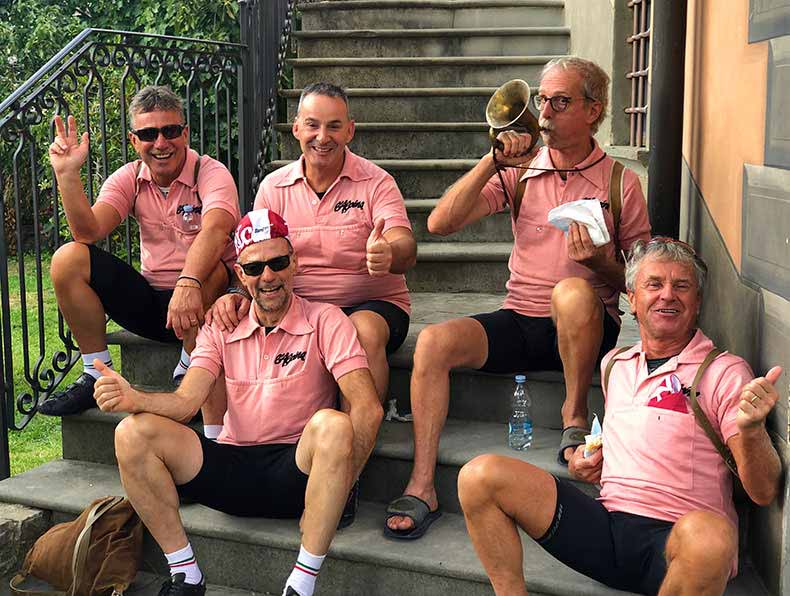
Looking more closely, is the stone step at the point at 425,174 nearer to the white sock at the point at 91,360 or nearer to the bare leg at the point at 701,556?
the white sock at the point at 91,360

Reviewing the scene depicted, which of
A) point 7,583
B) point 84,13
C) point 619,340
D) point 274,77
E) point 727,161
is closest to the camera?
point 727,161

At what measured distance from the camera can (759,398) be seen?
2395 millimetres

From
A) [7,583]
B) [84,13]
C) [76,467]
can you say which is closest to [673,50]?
Result: [76,467]

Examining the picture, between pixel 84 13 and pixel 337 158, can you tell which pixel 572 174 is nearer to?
pixel 337 158

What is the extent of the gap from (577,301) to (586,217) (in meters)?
0.27

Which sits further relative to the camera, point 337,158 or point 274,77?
point 274,77

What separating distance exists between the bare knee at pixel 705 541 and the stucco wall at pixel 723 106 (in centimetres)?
79

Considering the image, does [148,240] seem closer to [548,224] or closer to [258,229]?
[258,229]

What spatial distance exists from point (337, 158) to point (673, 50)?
1312mm

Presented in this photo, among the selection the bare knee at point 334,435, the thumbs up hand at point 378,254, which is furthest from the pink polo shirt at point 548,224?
the bare knee at point 334,435

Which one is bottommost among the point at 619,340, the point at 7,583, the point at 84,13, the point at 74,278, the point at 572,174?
the point at 7,583

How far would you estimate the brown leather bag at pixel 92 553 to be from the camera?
3.41m

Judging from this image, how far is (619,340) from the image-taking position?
13.3ft

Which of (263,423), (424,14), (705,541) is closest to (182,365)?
(263,423)
